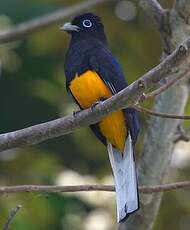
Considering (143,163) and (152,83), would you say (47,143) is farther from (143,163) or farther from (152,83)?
(152,83)

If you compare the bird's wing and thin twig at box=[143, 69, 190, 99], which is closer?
thin twig at box=[143, 69, 190, 99]

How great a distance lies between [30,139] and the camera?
3676mm

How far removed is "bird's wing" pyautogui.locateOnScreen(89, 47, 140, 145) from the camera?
4.42 m

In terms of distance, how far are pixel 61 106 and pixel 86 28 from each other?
190cm

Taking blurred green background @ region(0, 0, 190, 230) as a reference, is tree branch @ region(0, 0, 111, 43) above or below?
above

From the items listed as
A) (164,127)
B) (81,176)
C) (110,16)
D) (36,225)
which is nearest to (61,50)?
(110,16)

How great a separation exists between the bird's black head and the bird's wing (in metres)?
0.33

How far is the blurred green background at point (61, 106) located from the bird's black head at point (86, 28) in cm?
147

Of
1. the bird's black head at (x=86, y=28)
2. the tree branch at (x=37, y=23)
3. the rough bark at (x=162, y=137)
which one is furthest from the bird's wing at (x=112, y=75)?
the tree branch at (x=37, y=23)

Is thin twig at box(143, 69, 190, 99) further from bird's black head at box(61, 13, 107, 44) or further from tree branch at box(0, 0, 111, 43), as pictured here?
tree branch at box(0, 0, 111, 43)

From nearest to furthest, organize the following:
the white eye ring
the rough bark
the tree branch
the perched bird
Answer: the perched bird, the rough bark, the white eye ring, the tree branch

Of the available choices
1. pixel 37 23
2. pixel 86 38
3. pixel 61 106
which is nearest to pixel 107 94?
pixel 86 38

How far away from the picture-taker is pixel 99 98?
4.40 metres

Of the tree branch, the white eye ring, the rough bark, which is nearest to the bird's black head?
the white eye ring
